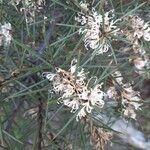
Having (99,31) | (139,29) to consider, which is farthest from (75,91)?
(139,29)

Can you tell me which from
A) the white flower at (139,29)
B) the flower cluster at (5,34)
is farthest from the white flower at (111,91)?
the flower cluster at (5,34)

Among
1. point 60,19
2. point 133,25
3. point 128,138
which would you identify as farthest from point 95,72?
point 128,138

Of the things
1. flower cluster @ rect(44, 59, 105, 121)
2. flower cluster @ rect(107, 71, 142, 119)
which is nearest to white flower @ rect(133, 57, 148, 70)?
flower cluster @ rect(107, 71, 142, 119)

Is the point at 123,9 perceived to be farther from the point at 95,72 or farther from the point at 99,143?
the point at 99,143

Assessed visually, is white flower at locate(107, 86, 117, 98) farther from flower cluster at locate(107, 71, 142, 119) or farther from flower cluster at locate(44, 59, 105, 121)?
flower cluster at locate(44, 59, 105, 121)

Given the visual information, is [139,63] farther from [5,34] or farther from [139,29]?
[5,34]
